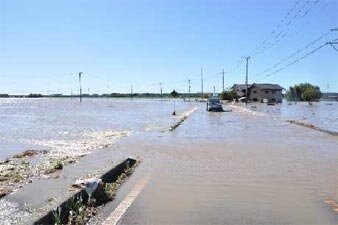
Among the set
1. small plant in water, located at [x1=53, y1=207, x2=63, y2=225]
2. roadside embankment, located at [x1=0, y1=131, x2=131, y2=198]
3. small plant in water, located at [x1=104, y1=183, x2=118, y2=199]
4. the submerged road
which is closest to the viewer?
small plant in water, located at [x1=53, y1=207, x2=63, y2=225]

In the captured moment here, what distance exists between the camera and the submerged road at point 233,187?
7.96 m

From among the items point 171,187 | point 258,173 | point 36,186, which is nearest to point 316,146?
point 258,173

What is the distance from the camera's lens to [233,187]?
10.8 m

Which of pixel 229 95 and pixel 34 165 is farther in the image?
pixel 229 95

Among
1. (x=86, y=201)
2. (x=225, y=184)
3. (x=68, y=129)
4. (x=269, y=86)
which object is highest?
(x=269, y=86)

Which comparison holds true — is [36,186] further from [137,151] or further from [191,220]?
[137,151]

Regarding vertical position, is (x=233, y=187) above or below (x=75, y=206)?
below

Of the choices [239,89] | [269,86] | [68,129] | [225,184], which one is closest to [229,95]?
[269,86]

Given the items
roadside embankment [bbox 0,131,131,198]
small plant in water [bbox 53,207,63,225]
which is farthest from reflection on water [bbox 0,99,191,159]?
small plant in water [bbox 53,207,63,225]

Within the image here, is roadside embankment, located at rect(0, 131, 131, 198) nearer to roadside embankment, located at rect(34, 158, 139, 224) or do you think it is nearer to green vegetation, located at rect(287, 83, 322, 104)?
roadside embankment, located at rect(34, 158, 139, 224)

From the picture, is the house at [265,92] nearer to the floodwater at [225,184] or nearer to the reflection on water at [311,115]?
the reflection on water at [311,115]

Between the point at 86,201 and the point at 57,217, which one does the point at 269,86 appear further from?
the point at 57,217

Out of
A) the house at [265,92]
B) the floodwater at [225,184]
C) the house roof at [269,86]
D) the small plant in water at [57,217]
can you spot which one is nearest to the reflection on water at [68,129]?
the floodwater at [225,184]

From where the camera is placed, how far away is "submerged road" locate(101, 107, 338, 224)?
796cm
